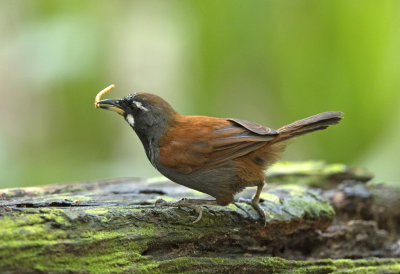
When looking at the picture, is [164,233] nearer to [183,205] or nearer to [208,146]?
[183,205]

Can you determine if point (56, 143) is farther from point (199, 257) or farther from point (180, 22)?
point (199, 257)

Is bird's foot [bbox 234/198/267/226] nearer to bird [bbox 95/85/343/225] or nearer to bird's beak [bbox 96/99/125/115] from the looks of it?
bird [bbox 95/85/343/225]

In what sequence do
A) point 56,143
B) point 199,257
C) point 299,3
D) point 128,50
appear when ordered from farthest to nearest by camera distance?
point 128,50
point 299,3
point 56,143
point 199,257

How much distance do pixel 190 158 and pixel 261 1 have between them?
12.3 feet

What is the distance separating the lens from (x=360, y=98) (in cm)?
652

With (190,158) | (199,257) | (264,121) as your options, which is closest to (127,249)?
(199,257)

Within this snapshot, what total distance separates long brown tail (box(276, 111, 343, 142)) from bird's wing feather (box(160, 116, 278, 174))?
111mm

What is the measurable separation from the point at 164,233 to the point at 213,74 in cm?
387

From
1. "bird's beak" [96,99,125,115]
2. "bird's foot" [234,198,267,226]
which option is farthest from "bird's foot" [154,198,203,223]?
"bird's beak" [96,99,125,115]

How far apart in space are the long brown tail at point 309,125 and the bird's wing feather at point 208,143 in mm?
111

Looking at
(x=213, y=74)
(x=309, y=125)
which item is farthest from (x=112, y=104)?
(x=213, y=74)

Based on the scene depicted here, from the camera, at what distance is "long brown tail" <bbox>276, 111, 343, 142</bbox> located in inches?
149

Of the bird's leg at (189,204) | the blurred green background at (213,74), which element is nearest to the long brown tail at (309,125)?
the bird's leg at (189,204)

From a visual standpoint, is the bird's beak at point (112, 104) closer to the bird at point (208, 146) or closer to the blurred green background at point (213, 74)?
the bird at point (208, 146)
